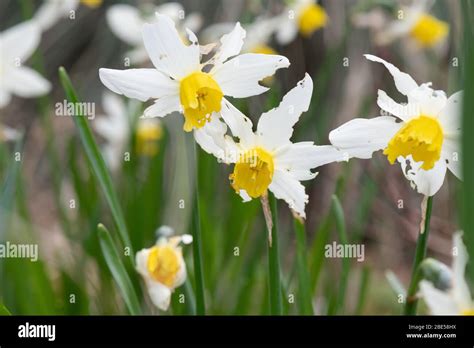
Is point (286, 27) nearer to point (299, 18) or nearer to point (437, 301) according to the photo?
point (299, 18)

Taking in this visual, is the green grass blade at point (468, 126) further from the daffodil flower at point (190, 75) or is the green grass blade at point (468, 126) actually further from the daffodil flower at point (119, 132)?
the daffodil flower at point (119, 132)

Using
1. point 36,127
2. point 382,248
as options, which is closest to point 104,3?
point 36,127

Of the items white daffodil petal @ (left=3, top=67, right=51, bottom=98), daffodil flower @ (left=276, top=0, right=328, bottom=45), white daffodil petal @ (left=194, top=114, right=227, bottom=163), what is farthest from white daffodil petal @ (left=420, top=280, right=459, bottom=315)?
daffodil flower @ (left=276, top=0, right=328, bottom=45)

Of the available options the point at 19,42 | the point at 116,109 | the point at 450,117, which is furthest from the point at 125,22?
the point at 450,117

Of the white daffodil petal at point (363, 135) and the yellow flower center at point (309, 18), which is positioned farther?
the yellow flower center at point (309, 18)

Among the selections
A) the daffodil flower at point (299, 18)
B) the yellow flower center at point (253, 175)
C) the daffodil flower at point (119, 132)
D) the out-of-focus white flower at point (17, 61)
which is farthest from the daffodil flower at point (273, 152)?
the daffodil flower at point (119, 132)

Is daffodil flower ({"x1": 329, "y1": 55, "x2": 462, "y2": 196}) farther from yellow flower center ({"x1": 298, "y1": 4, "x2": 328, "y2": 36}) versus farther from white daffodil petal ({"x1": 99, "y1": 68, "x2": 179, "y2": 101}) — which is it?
yellow flower center ({"x1": 298, "y1": 4, "x2": 328, "y2": 36})
